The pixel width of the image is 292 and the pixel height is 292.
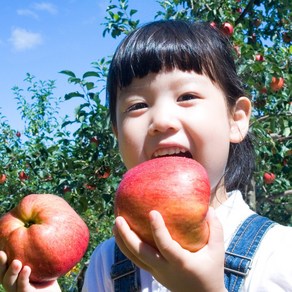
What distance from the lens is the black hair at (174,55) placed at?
1.06 metres

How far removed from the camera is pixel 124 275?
1.10 meters

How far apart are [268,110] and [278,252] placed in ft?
7.36

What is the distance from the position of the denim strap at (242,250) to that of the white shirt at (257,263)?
0.03 feet

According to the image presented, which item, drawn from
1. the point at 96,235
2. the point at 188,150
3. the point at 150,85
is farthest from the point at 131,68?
the point at 96,235

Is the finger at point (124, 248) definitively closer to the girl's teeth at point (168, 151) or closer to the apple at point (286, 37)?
the girl's teeth at point (168, 151)

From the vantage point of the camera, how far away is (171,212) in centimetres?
80

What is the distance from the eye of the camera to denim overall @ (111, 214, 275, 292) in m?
0.95

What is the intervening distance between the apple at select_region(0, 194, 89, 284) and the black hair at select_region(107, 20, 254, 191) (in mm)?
286

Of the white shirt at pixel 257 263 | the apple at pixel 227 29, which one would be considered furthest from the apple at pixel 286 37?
the white shirt at pixel 257 263

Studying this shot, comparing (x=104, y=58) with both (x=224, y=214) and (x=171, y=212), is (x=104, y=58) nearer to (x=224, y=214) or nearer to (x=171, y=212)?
(x=224, y=214)

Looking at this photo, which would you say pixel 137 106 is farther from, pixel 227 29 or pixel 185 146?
pixel 227 29

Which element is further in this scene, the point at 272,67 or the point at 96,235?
the point at 96,235

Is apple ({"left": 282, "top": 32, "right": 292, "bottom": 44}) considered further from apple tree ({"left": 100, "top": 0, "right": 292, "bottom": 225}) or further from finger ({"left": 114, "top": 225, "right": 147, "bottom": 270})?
finger ({"left": 114, "top": 225, "right": 147, "bottom": 270})

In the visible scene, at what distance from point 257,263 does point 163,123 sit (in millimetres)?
319
